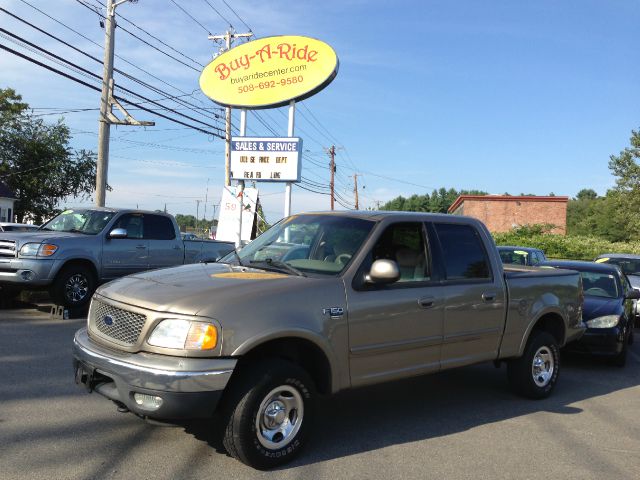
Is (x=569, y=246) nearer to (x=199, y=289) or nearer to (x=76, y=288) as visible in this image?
(x=76, y=288)

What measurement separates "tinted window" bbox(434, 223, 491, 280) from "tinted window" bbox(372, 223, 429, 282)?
258 millimetres

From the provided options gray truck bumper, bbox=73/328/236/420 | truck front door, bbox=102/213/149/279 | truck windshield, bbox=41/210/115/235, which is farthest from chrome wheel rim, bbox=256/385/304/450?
truck windshield, bbox=41/210/115/235

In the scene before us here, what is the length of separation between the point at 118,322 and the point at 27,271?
6.50 m

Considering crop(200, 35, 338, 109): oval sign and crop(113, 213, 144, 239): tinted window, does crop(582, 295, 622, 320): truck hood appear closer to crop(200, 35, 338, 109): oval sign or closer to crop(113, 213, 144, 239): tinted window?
crop(113, 213, 144, 239): tinted window

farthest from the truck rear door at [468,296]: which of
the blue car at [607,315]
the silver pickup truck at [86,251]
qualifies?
the silver pickup truck at [86,251]

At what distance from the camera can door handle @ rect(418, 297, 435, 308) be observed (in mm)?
5020

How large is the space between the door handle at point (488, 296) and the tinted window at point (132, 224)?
753 centimetres

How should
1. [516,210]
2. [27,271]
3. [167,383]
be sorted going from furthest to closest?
[516,210] < [27,271] < [167,383]

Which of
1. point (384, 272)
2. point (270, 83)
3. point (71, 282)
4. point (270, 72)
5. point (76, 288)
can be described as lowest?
point (76, 288)

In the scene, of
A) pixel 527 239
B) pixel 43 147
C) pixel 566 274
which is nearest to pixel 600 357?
pixel 566 274

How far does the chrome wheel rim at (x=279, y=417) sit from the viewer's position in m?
4.11

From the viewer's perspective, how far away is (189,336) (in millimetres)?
3830

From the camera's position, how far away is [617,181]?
46594 millimetres

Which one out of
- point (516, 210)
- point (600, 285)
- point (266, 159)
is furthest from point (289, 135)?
point (516, 210)
